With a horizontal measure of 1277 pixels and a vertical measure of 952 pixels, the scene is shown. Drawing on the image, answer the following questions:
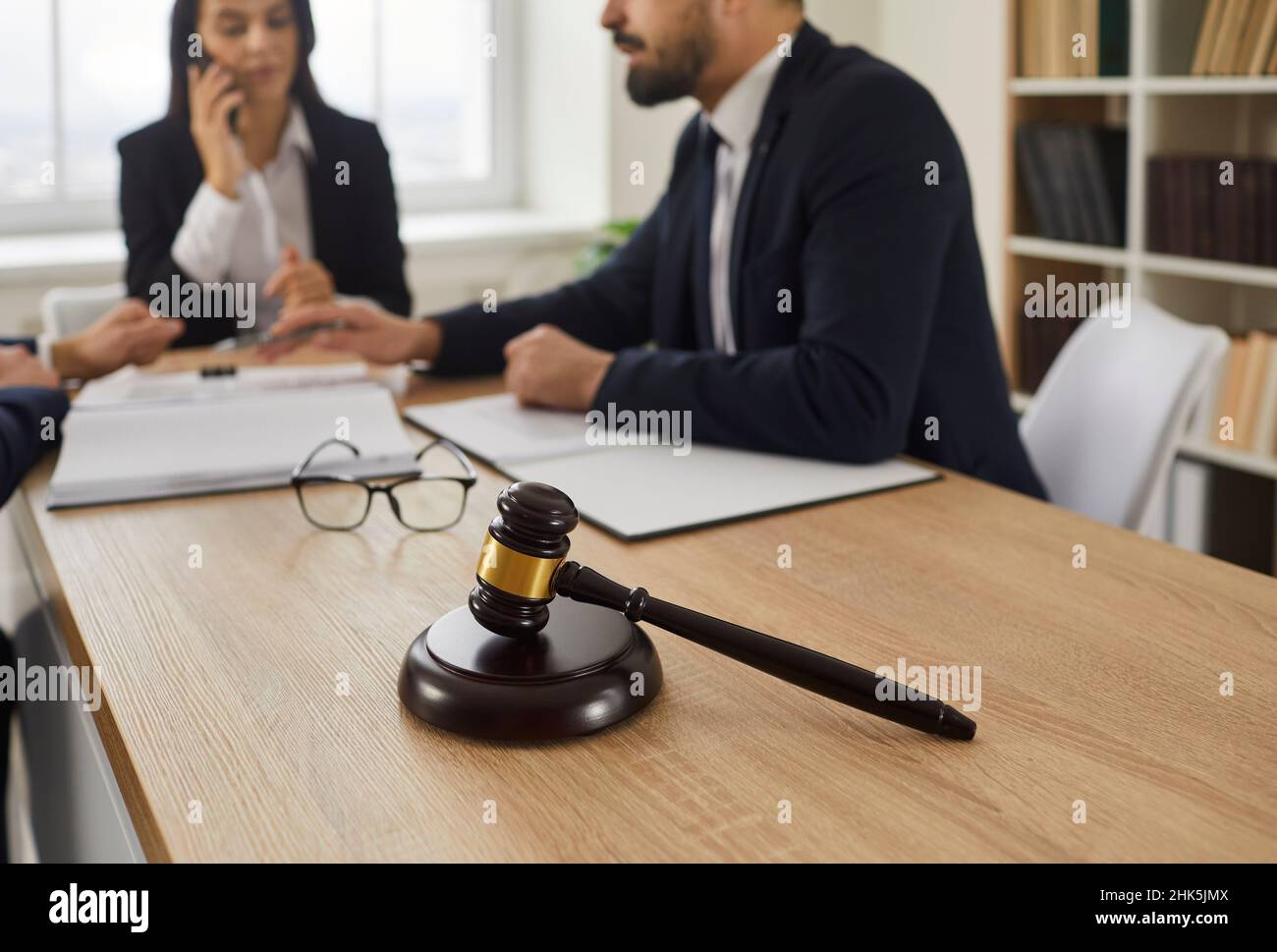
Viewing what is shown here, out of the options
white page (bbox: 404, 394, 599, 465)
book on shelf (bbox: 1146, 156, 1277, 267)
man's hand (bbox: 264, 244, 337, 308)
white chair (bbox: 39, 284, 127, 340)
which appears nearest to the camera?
white page (bbox: 404, 394, 599, 465)

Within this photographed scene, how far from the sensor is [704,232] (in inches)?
67.6

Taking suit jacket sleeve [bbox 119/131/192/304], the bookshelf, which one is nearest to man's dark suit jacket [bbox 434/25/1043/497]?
suit jacket sleeve [bbox 119/131/192/304]

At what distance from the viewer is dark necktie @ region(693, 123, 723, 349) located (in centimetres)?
171

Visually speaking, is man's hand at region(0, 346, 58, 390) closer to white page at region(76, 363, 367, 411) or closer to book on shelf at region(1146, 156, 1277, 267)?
white page at region(76, 363, 367, 411)

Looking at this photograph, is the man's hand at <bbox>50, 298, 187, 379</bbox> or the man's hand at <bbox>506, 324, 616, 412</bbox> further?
the man's hand at <bbox>50, 298, 187, 379</bbox>

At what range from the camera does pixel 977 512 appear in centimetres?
112

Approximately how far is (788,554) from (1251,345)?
6.74 feet

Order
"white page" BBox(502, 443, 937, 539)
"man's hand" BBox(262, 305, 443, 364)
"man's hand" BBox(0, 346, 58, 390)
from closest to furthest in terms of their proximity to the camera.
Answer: "white page" BBox(502, 443, 937, 539) < "man's hand" BBox(0, 346, 58, 390) < "man's hand" BBox(262, 305, 443, 364)

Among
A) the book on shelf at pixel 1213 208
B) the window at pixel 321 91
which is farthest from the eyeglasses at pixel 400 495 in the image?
the window at pixel 321 91

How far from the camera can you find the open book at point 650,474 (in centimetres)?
111

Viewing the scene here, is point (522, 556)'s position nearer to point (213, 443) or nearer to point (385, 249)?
point (213, 443)

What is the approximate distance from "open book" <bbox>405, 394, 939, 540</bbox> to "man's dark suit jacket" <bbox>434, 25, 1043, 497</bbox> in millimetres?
41

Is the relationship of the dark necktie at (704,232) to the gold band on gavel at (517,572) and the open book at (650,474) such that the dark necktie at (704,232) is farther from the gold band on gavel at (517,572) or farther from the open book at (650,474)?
the gold band on gavel at (517,572)
